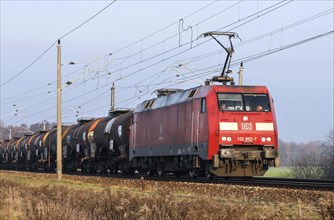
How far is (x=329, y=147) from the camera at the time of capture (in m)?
66.5

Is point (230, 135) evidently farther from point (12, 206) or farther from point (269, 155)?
point (12, 206)

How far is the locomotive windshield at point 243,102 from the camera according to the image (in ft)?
78.7

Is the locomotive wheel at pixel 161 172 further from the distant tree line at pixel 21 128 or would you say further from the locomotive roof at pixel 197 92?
the distant tree line at pixel 21 128

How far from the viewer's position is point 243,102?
79.8 feet

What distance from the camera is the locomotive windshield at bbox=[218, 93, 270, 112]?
24.0 metres

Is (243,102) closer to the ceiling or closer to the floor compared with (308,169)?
closer to the ceiling

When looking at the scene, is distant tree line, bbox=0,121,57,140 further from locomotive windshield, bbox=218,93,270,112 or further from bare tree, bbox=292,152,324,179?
locomotive windshield, bbox=218,93,270,112

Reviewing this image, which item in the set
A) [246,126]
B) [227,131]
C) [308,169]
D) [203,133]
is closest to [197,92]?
[203,133]

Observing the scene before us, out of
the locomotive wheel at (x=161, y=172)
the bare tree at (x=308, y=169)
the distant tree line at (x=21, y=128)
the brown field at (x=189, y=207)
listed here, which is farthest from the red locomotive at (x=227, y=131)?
the distant tree line at (x=21, y=128)

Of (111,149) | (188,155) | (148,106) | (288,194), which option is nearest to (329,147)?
(111,149)

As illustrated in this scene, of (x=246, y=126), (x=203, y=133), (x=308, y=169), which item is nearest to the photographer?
(x=246, y=126)

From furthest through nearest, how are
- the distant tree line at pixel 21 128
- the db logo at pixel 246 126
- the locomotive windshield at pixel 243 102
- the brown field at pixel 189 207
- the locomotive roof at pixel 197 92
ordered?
the distant tree line at pixel 21 128 < the locomotive roof at pixel 197 92 < the locomotive windshield at pixel 243 102 < the db logo at pixel 246 126 < the brown field at pixel 189 207

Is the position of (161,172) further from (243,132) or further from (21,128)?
(21,128)

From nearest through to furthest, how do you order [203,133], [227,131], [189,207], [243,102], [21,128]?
[189,207]
[227,131]
[203,133]
[243,102]
[21,128]
